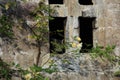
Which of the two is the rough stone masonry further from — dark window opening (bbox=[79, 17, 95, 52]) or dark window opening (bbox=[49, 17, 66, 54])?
dark window opening (bbox=[79, 17, 95, 52])

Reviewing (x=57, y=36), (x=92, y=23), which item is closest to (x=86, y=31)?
(x=57, y=36)

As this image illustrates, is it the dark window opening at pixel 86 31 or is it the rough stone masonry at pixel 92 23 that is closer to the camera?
the rough stone masonry at pixel 92 23

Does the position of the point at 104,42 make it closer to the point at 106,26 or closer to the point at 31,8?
the point at 106,26

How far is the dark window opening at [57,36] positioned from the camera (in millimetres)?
4250

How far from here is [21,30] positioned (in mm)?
4164

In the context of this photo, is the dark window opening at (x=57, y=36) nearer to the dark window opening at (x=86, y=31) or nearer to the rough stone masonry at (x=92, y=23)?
the rough stone masonry at (x=92, y=23)

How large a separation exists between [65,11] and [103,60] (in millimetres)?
689

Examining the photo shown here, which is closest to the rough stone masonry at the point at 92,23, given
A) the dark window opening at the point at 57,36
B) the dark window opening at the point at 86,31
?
the dark window opening at the point at 57,36

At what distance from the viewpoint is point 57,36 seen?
468cm

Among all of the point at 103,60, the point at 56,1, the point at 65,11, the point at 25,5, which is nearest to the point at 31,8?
the point at 25,5

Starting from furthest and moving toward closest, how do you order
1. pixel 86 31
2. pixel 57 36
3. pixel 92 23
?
pixel 86 31 → pixel 57 36 → pixel 92 23

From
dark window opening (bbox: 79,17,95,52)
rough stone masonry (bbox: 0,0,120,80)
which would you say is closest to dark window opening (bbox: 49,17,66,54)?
rough stone masonry (bbox: 0,0,120,80)

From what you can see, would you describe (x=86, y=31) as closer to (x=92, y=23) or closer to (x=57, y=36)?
(x=57, y=36)

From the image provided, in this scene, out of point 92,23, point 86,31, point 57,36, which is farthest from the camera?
point 86,31
